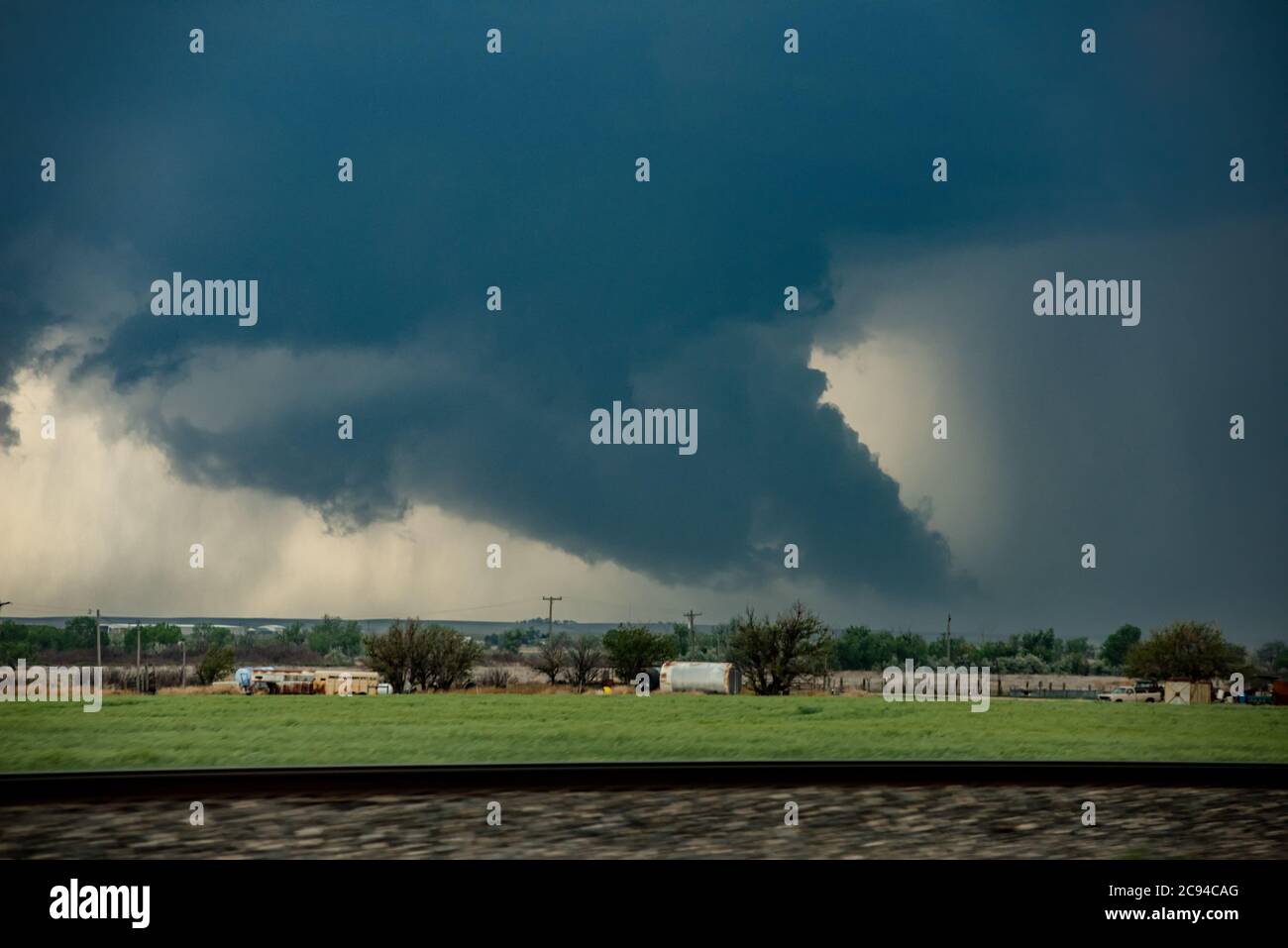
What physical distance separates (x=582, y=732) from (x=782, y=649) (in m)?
29.7

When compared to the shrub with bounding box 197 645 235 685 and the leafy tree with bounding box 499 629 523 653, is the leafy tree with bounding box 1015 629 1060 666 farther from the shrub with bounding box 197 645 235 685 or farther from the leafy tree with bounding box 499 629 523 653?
the shrub with bounding box 197 645 235 685

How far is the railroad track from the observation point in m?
16.2

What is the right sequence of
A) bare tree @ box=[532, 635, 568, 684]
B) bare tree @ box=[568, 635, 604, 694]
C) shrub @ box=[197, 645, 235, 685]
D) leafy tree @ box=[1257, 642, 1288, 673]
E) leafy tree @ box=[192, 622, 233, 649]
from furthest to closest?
1. leafy tree @ box=[192, 622, 233, 649]
2. leafy tree @ box=[1257, 642, 1288, 673]
3. shrub @ box=[197, 645, 235, 685]
4. bare tree @ box=[568, 635, 604, 694]
5. bare tree @ box=[532, 635, 568, 684]

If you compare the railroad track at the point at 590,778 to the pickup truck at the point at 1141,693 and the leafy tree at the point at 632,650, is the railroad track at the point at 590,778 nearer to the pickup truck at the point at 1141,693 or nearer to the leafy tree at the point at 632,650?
the pickup truck at the point at 1141,693

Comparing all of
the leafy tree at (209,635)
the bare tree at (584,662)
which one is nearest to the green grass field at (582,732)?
the bare tree at (584,662)

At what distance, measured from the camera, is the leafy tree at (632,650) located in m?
75.9

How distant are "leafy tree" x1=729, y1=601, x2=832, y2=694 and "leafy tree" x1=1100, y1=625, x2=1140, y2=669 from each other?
354 ft

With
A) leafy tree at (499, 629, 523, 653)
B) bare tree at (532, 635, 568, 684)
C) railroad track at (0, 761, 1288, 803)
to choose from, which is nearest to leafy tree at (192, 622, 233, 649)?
leafy tree at (499, 629, 523, 653)

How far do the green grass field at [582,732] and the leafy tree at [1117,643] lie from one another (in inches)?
4978

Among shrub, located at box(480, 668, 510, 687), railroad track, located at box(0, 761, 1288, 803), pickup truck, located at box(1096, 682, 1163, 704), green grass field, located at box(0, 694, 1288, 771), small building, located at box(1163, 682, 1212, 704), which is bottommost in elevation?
pickup truck, located at box(1096, 682, 1163, 704)

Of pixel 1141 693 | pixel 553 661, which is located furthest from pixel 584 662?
pixel 1141 693
